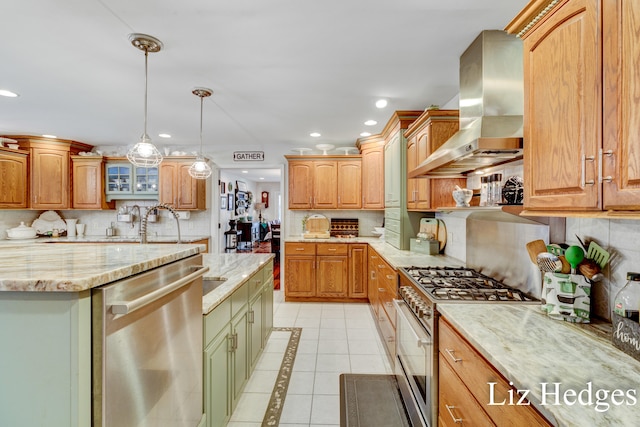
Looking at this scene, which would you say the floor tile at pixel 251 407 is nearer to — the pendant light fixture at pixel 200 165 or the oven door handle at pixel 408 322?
the oven door handle at pixel 408 322

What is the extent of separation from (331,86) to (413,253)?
195cm

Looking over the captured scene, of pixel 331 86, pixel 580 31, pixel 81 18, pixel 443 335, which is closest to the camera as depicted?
pixel 580 31

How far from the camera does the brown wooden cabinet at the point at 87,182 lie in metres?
5.05

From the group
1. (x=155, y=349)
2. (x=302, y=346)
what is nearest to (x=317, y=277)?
(x=302, y=346)

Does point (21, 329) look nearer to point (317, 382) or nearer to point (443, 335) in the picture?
point (443, 335)

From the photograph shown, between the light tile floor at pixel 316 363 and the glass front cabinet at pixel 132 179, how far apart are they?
9.85 ft

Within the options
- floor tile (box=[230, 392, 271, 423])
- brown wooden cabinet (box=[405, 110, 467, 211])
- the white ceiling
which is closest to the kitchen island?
floor tile (box=[230, 392, 271, 423])

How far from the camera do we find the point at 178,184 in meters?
5.04

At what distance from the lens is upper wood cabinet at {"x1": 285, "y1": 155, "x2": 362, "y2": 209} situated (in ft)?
16.1

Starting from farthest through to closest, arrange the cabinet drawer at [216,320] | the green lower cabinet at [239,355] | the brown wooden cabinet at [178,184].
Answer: the brown wooden cabinet at [178,184] < the green lower cabinet at [239,355] < the cabinet drawer at [216,320]

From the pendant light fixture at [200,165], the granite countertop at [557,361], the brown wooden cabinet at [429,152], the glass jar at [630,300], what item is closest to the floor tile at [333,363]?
the granite countertop at [557,361]

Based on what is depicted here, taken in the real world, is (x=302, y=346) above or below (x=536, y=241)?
below

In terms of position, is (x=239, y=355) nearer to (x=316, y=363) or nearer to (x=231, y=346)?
(x=231, y=346)

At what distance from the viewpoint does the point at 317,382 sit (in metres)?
2.46
